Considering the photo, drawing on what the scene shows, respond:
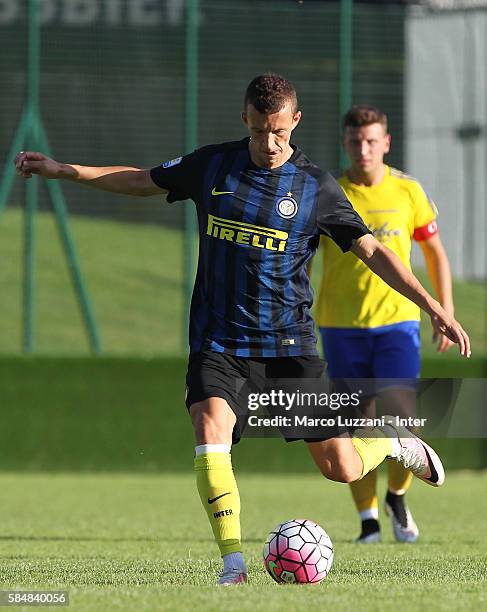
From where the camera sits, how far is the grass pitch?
16.1 feet

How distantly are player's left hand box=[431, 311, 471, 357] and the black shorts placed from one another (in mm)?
600

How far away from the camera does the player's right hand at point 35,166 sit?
236 inches

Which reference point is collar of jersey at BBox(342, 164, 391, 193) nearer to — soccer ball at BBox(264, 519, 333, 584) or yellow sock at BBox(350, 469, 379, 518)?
yellow sock at BBox(350, 469, 379, 518)

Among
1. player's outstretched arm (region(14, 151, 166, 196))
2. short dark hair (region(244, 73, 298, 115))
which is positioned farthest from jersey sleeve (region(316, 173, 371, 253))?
player's outstretched arm (region(14, 151, 166, 196))

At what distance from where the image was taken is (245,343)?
19.6 ft

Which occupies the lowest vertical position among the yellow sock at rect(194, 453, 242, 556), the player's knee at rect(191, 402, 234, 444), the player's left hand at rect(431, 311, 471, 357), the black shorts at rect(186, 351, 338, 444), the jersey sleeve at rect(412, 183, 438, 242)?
the yellow sock at rect(194, 453, 242, 556)

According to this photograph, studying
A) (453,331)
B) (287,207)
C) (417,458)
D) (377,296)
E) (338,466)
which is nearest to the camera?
(453,331)

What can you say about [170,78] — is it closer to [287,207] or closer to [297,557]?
[287,207]

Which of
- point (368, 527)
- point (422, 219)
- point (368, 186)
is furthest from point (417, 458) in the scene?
point (368, 186)

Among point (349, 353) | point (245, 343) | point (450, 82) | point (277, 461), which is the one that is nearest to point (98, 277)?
point (277, 461)

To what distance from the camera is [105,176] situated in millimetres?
6156

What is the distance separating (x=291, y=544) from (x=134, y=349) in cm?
912

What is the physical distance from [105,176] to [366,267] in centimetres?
256

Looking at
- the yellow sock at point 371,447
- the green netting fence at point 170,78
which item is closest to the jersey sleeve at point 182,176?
the yellow sock at point 371,447
